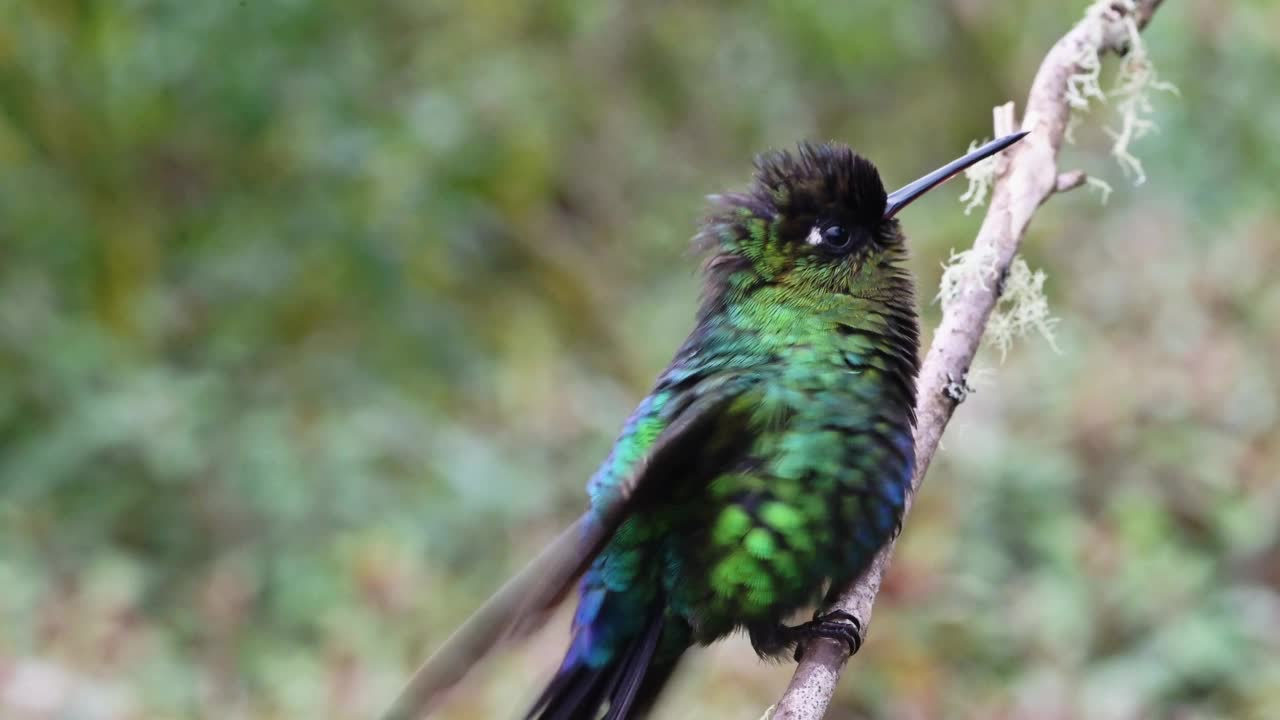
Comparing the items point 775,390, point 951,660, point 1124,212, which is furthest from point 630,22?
point 775,390

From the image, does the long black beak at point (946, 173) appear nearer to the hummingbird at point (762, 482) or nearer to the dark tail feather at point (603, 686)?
the hummingbird at point (762, 482)

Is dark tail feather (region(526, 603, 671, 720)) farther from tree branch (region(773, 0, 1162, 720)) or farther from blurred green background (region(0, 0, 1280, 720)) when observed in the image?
blurred green background (region(0, 0, 1280, 720))

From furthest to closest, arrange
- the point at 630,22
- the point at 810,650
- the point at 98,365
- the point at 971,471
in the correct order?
1. the point at 630,22
2. the point at 98,365
3. the point at 971,471
4. the point at 810,650

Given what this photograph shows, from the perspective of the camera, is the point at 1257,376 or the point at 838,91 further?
the point at 838,91

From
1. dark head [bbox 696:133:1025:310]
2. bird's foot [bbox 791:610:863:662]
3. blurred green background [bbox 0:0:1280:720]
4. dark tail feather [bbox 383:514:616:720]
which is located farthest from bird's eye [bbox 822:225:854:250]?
blurred green background [bbox 0:0:1280:720]

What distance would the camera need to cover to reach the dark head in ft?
9.05

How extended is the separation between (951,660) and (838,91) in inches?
191

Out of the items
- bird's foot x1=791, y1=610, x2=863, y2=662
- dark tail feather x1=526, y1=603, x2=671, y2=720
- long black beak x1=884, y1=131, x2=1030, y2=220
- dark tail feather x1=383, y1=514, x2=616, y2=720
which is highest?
long black beak x1=884, y1=131, x2=1030, y2=220

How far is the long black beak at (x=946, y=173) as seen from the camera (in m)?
2.60

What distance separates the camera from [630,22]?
7.58m

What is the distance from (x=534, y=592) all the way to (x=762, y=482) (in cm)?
65

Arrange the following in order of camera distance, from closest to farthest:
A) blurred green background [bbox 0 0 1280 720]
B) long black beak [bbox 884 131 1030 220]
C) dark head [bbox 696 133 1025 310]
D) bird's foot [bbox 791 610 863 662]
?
bird's foot [bbox 791 610 863 662]
long black beak [bbox 884 131 1030 220]
dark head [bbox 696 133 1025 310]
blurred green background [bbox 0 0 1280 720]

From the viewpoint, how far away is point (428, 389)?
19.4 ft

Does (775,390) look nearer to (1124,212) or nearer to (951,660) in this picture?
(951,660)
